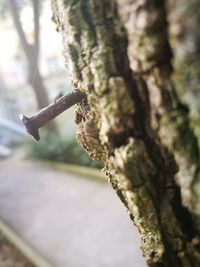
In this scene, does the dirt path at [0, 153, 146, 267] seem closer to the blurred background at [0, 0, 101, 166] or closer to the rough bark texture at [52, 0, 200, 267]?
the blurred background at [0, 0, 101, 166]

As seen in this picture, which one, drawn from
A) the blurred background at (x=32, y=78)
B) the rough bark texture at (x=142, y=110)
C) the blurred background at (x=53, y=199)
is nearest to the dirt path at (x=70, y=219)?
the blurred background at (x=53, y=199)

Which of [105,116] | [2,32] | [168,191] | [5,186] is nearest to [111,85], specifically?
[105,116]

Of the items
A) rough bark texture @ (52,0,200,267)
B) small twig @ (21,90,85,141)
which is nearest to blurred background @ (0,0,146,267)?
small twig @ (21,90,85,141)

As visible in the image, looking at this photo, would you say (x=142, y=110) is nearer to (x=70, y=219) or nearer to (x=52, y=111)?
(x=52, y=111)

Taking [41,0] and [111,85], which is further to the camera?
[41,0]

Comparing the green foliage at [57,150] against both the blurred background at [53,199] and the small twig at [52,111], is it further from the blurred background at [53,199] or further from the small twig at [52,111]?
the small twig at [52,111]

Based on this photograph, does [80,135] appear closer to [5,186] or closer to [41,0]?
[5,186]

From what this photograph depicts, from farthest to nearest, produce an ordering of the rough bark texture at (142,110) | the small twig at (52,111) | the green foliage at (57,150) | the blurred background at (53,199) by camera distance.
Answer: the green foliage at (57,150)
the blurred background at (53,199)
the small twig at (52,111)
the rough bark texture at (142,110)
